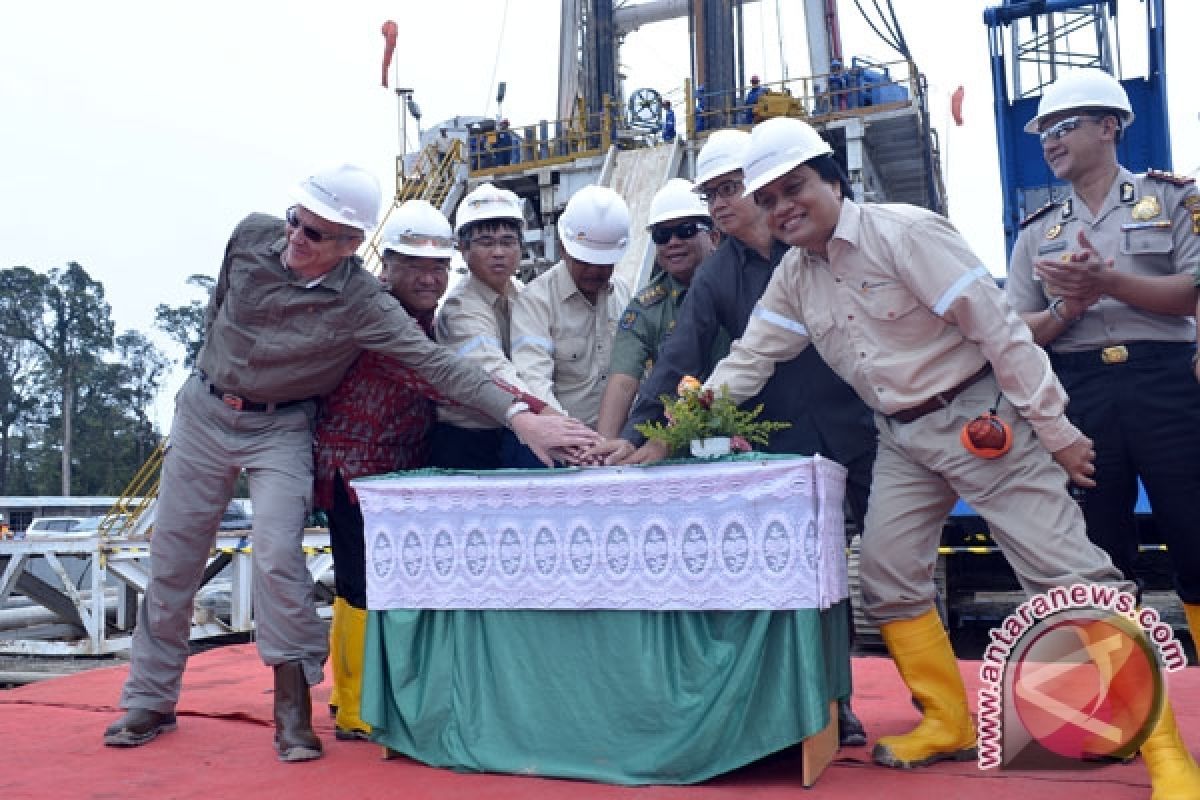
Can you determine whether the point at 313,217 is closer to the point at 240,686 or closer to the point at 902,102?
the point at 240,686

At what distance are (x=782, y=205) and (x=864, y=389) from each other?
641 mm

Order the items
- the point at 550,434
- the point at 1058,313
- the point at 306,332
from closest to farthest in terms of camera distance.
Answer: the point at 1058,313, the point at 550,434, the point at 306,332

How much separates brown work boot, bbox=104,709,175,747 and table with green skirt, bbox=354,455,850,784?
1099mm

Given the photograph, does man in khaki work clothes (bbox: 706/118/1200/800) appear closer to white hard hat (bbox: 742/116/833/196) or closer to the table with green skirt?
white hard hat (bbox: 742/116/833/196)

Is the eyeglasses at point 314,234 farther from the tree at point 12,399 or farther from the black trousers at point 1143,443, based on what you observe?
the tree at point 12,399

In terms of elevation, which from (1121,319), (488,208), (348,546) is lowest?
(348,546)

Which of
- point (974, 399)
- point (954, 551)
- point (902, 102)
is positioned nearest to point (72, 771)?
point (974, 399)

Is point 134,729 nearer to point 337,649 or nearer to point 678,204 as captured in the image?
point 337,649

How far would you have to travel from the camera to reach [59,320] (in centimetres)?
4856

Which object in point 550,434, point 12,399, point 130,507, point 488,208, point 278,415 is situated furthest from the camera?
point 12,399

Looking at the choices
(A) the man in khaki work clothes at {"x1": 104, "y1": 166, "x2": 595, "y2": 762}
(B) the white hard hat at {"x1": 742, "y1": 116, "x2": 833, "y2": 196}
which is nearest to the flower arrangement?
(A) the man in khaki work clothes at {"x1": 104, "y1": 166, "x2": 595, "y2": 762}

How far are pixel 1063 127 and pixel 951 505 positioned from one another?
1269mm

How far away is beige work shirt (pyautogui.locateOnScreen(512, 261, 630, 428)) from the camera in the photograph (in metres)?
4.33

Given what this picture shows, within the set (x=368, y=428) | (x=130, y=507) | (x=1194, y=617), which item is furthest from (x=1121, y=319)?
(x=130, y=507)
